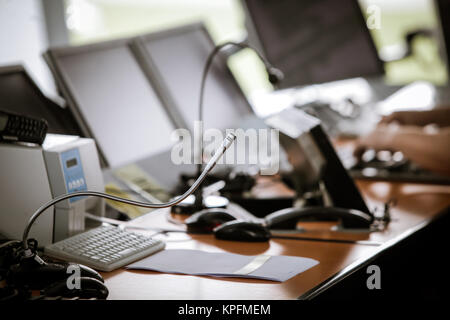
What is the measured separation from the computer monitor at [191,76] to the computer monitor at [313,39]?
0.37m

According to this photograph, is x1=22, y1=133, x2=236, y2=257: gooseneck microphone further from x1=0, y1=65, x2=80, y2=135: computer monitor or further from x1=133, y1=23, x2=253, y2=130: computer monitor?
x1=133, y1=23, x2=253, y2=130: computer monitor

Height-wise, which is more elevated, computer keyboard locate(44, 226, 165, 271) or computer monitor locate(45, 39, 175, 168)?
computer monitor locate(45, 39, 175, 168)

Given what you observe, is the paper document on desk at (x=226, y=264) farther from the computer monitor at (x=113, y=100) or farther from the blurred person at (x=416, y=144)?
the blurred person at (x=416, y=144)

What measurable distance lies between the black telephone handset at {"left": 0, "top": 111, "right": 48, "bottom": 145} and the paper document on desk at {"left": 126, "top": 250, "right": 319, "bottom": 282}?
358mm

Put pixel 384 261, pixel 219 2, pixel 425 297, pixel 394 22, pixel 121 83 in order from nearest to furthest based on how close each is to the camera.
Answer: pixel 384 261
pixel 121 83
pixel 425 297
pixel 394 22
pixel 219 2

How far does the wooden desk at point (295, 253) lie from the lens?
102 cm

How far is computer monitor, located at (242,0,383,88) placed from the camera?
244 cm

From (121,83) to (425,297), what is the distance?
4.25 feet

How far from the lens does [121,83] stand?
73.8 inches

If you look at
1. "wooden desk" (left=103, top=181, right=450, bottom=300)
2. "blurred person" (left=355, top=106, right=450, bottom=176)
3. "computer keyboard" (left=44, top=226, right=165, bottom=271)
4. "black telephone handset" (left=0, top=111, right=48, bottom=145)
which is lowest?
A: "wooden desk" (left=103, top=181, right=450, bottom=300)

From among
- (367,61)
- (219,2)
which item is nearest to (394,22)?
(219,2)

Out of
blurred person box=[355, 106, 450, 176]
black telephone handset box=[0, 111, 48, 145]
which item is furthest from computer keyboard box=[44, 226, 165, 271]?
blurred person box=[355, 106, 450, 176]

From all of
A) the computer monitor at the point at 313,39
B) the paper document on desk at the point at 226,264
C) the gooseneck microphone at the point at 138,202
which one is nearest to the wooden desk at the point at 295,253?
the paper document on desk at the point at 226,264
